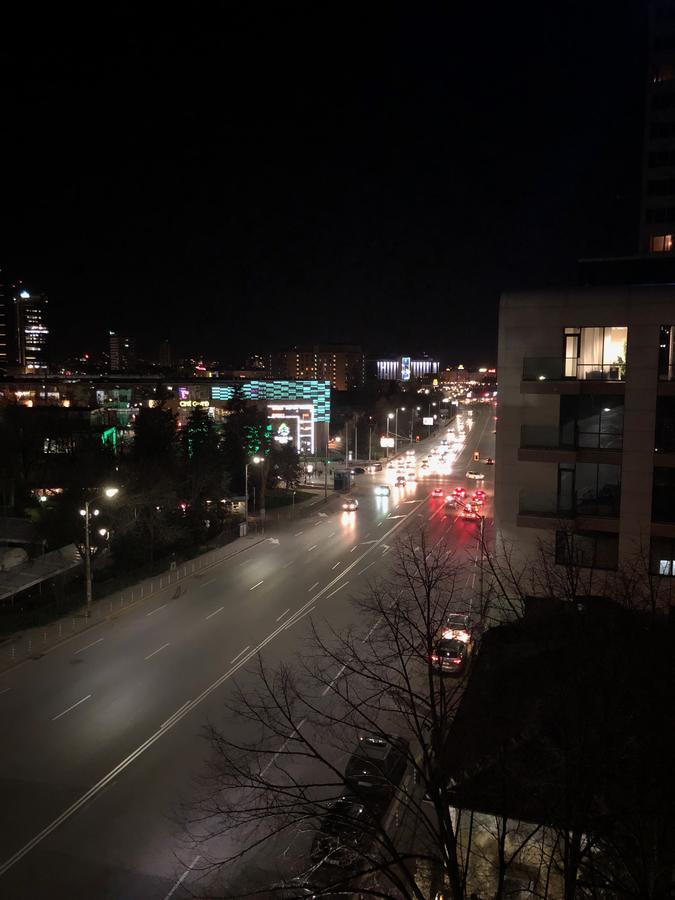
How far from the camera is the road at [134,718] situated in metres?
10.8

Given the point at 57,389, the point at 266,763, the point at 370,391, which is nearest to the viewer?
the point at 266,763

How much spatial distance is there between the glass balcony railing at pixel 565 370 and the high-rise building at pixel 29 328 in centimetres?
18744

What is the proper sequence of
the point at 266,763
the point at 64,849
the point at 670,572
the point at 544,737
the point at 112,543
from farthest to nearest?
the point at 112,543 < the point at 670,572 < the point at 266,763 < the point at 64,849 < the point at 544,737

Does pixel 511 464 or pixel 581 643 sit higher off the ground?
pixel 511 464

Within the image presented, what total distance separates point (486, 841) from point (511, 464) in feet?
30.9

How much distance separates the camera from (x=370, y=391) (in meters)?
136

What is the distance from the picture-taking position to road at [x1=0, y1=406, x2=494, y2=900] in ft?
35.3

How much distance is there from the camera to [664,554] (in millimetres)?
15203

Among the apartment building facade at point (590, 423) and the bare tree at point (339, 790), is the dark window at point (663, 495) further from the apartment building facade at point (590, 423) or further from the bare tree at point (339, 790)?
the bare tree at point (339, 790)

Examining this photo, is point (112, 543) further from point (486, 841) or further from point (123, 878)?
point (486, 841)

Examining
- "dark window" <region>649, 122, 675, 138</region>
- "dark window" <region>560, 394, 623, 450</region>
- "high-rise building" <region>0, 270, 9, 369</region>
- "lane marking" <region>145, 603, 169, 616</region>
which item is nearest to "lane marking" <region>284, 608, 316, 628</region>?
"lane marking" <region>145, 603, 169, 616</region>

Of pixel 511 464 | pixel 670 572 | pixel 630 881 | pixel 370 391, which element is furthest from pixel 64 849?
pixel 370 391

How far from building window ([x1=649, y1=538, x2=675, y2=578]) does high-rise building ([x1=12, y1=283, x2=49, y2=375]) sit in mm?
189901

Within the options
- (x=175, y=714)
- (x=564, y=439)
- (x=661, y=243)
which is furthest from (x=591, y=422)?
(x=661, y=243)
